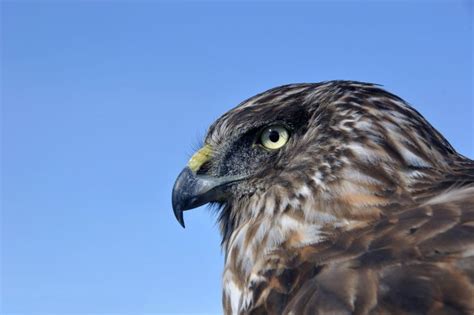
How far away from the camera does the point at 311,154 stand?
5.43m

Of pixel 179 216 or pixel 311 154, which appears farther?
pixel 179 216

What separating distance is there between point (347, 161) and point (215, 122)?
1.22 meters

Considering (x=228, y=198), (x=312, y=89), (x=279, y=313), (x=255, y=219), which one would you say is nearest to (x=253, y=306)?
(x=279, y=313)

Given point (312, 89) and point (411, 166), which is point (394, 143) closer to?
point (411, 166)

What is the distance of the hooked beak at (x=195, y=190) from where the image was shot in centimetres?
585

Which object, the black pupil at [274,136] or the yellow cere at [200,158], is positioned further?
the yellow cere at [200,158]

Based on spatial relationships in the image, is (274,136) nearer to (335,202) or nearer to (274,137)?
(274,137)

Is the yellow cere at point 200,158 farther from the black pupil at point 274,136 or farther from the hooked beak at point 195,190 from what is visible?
the black pupil at point 274,136

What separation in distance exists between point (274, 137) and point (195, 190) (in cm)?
65

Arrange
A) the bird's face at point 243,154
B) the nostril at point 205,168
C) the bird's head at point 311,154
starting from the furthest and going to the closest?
1. the nostril at point 205,168
2. the bird's face at point 243,154
3. the bird's head at point 311,154

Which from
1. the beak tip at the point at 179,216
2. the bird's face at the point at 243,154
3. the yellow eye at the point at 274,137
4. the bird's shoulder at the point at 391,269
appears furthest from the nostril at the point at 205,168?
the bird's shoulder at the point at 391,269

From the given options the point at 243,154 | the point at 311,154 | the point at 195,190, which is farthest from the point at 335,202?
the point at 195,190

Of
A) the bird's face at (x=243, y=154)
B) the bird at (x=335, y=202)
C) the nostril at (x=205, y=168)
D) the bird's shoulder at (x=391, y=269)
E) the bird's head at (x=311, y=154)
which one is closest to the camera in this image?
the bird's shoulder at (x=391, y=269)

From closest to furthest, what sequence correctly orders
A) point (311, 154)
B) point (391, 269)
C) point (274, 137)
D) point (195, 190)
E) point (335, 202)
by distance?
→ point (391, 269)
point (335, 202)
point (311, 154)
point (274, 137)
point (195, 190)
